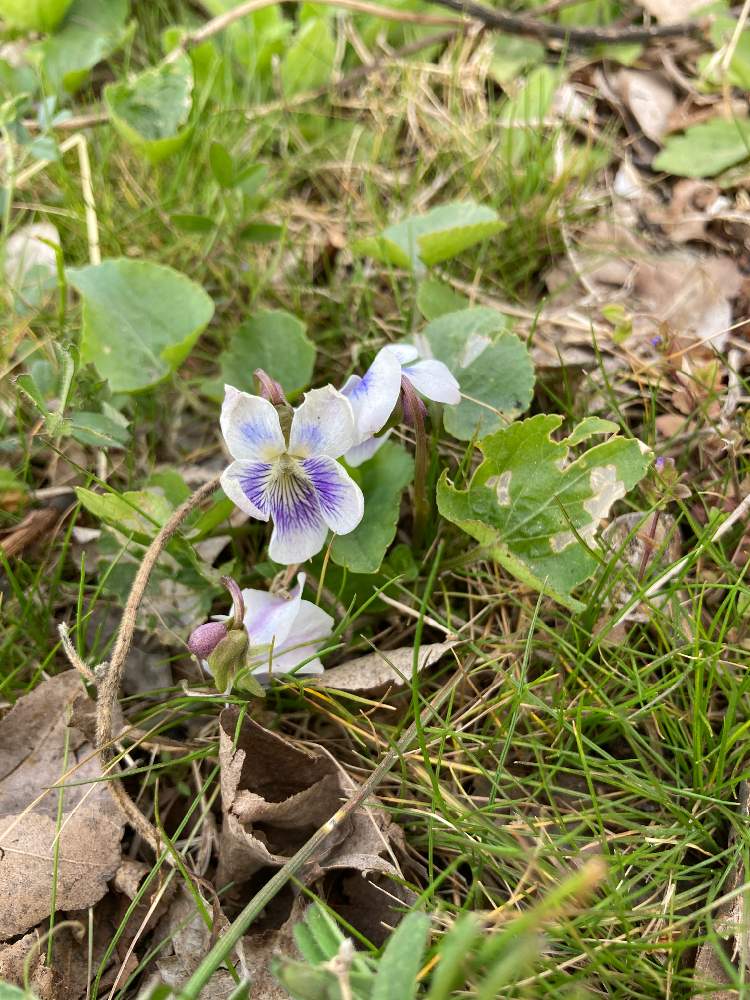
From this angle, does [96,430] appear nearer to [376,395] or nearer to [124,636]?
[124,636]

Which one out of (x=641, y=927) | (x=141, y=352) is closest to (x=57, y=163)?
(x=141, y=352)

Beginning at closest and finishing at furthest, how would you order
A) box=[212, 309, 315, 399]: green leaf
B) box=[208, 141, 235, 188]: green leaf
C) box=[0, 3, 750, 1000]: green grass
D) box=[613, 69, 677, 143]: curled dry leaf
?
1. box=[0, 3, 750, 1000]: green grass
2. box=[212, 309, 315, 399]: green leaf
3. box=[208, 141, 235, 188]: green leaf
4. box=[613, 69, 677, 143]: curled dry leaf

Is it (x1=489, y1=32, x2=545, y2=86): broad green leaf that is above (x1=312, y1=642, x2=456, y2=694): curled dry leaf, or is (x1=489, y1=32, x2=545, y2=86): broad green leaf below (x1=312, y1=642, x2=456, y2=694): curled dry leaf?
above

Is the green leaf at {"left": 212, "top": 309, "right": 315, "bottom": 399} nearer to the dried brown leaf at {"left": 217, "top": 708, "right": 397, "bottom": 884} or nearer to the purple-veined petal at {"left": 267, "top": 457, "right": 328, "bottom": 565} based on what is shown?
the purple-veined petal at {"left": 267, "top": 457, "right": 328, "bottom": 565}

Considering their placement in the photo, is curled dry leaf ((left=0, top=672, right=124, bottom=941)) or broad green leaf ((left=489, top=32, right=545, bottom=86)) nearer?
curled dry leaf ((left=0, top=672, right=124, bottom=941))

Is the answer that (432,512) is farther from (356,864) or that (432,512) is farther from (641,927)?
(641,927)

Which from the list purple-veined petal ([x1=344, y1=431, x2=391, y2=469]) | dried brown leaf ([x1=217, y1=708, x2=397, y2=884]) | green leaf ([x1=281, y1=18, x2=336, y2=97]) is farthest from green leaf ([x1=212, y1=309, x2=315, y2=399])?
green leaf ([x1=281, y1=18, x2=336, y2=97])
